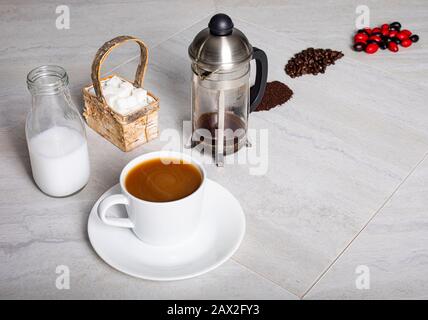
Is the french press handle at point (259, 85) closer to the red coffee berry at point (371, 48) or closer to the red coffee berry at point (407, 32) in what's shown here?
the red coffee berry at point (371, 48)

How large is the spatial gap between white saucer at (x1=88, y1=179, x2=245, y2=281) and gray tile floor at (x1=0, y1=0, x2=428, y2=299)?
0.10ft

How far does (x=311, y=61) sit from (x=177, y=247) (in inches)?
26.0

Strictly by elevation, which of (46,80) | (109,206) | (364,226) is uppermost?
(46,80)

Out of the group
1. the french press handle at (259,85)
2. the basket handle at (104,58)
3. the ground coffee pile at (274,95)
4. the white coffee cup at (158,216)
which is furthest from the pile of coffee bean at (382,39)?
the white coffee cup at (158,216)

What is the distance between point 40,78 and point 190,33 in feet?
1.99

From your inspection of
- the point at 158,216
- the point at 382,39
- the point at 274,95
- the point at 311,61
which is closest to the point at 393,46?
the point at 382,39

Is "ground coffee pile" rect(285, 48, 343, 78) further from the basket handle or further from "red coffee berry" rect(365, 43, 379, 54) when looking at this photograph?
the basket handle

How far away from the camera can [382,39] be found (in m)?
1.56

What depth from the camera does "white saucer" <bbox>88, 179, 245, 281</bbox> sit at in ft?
3.08

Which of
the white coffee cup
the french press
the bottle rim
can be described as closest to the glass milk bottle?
the bottle rim

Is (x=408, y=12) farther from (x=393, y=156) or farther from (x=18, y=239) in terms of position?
(x=18, y=239)

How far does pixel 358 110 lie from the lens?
1.34 metres

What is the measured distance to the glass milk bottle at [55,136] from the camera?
1.04 meters

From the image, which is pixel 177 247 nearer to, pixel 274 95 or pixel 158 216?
pixel 158 216
